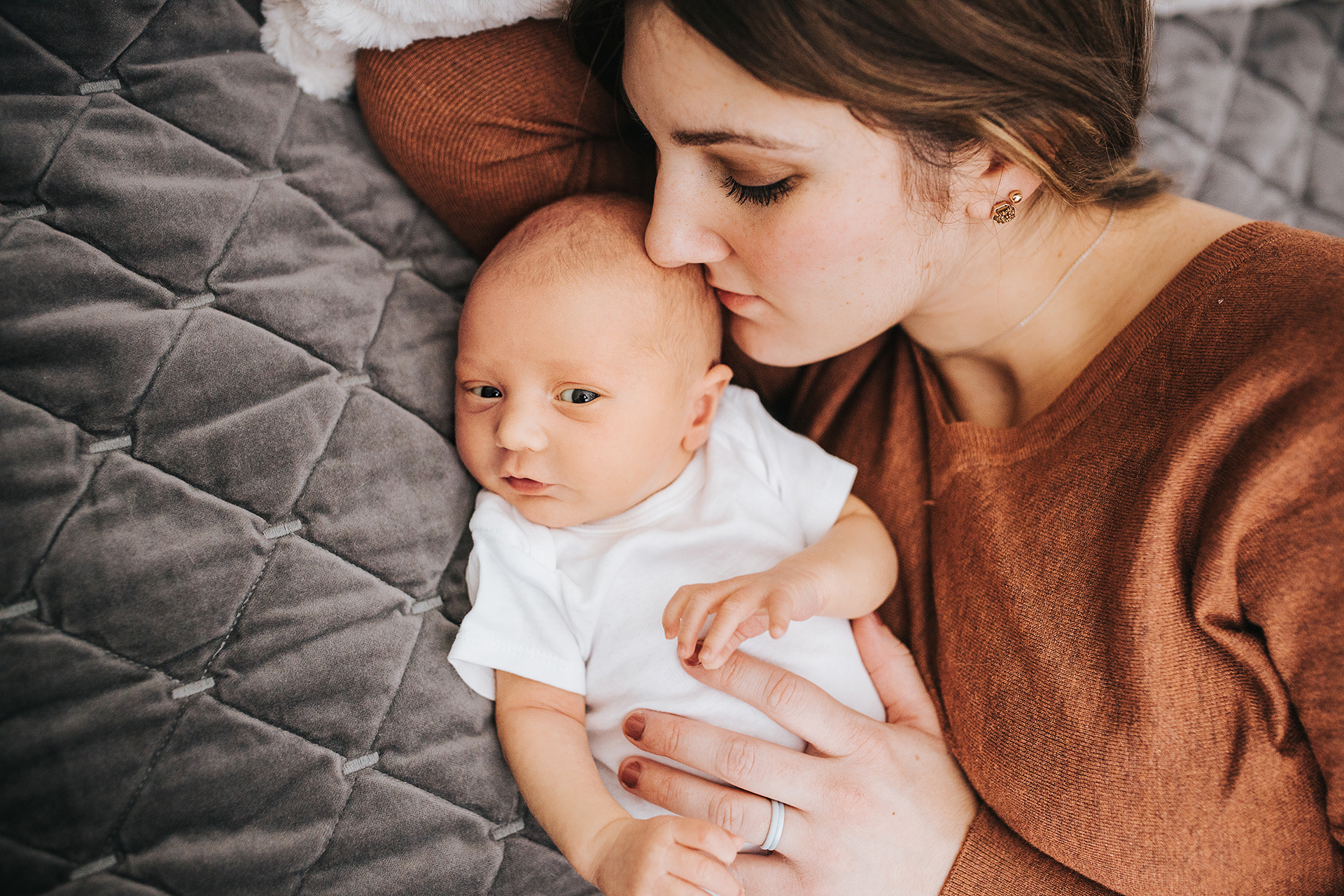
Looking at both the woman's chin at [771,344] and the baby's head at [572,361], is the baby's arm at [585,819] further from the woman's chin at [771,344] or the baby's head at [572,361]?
the woman's chin at [771,344]

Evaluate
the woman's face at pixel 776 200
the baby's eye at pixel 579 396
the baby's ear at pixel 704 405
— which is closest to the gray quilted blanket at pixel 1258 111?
the woman's face at pixel 776 200

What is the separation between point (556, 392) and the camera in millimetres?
1079

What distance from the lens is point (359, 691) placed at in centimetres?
94

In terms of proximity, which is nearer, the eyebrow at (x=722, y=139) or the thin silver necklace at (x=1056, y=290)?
the eyebrow at (x=722, y=139)

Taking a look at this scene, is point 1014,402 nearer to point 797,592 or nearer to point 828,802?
point 797,592

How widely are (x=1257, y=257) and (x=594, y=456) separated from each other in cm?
87

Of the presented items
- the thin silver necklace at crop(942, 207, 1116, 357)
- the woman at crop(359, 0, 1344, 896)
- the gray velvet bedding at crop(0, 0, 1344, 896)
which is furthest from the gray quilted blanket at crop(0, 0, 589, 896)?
the thin silver necklace at crop(942, 207, 1116, 357)

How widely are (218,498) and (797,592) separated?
725mm

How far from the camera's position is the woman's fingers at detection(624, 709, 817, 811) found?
962 mm

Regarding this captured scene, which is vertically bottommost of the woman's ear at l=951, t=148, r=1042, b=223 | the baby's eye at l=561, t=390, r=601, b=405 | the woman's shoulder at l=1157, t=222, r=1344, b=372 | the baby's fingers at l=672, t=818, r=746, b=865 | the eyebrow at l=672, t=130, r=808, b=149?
the baby's fingers at l=672, t=818, r=746, b=865

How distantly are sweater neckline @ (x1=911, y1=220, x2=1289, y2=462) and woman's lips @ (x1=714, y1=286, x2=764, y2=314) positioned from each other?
368mm

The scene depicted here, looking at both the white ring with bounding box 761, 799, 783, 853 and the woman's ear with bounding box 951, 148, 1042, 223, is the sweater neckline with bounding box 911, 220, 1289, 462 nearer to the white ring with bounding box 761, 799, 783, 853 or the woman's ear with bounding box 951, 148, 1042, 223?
the woman's ear with bounding box 951, 148, 1042, 223

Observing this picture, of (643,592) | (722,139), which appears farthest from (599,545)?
(722,139)

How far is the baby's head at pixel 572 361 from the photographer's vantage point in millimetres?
1057
